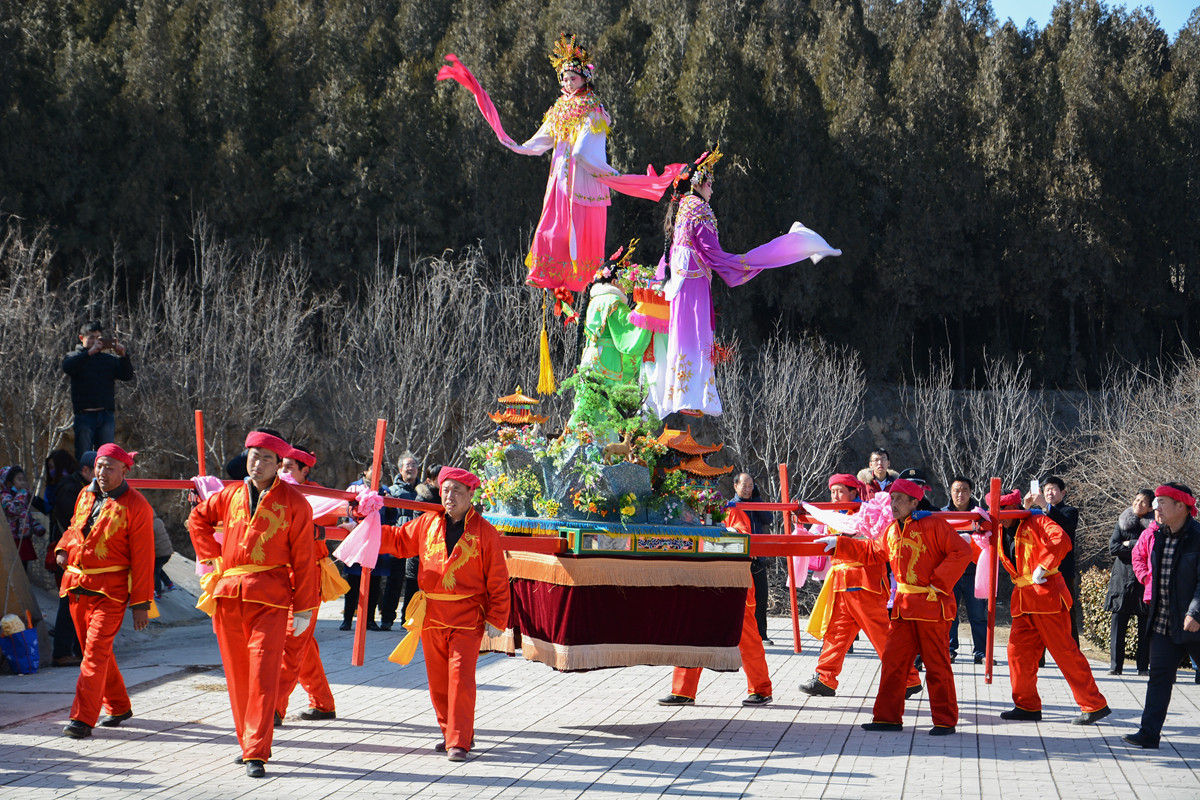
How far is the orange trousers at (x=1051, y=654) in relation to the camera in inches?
322

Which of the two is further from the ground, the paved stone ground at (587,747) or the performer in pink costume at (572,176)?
the performer in pink costume at (572,176)

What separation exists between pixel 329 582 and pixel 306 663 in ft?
1.91

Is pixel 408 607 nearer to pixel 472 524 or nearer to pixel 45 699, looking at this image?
pixel 472 524

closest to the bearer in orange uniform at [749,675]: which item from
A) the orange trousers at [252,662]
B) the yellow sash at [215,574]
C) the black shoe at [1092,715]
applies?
the black shoe at [1092,715]

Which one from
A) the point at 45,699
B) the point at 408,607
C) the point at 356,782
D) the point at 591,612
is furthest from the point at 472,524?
the point at 45,699

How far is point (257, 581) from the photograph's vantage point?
6508 millimetres

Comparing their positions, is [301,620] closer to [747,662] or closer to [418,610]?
[418,610]

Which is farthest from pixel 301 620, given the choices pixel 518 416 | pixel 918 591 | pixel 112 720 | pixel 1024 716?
pixel 1024 716

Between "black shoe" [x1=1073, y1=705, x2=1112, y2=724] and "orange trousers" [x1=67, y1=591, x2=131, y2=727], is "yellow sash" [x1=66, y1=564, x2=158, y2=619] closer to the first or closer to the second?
"orange trousers" [x1=67, y1=591, x2=131, y2=727]

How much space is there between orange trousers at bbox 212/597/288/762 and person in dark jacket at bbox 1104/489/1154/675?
24.9 ft

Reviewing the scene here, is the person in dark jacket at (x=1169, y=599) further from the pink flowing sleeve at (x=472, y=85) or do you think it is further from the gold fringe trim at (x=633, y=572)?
the pink flowing sleeve at (x=472, y=85)

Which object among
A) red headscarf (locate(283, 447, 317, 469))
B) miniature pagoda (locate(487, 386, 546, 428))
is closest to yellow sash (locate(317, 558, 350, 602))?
red headscarf (locate(283, 447, 317, 469))

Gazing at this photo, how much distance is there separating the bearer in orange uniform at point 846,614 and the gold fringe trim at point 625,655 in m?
1.30

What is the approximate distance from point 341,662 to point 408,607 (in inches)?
162
